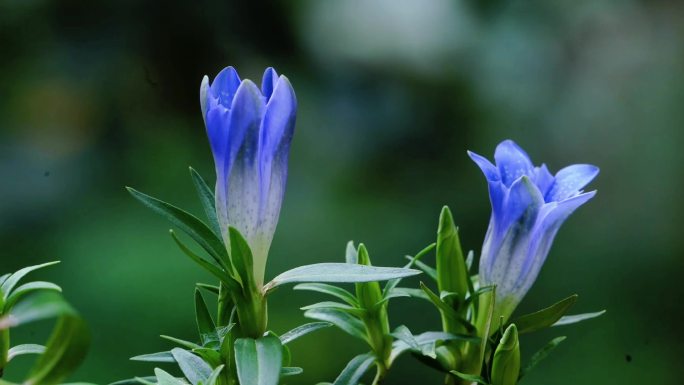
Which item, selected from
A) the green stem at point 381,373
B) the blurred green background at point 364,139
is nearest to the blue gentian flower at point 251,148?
the green stem at point 381,373

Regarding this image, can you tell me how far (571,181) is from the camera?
0.64m

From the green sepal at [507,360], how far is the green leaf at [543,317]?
0.04m

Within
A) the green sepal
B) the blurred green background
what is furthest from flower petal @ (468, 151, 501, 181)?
the blurred green background

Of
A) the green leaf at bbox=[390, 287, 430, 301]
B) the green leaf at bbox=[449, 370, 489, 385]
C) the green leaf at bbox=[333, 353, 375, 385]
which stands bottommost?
the green leaf at bbox=[449, 370, 489, 385]

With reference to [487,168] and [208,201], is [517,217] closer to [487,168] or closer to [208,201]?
[487,168]

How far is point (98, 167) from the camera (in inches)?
72.2

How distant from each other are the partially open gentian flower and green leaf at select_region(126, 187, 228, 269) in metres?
0.19

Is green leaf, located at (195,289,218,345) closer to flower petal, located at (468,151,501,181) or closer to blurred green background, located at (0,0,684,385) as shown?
flower petal, located at (468,151,501,181)

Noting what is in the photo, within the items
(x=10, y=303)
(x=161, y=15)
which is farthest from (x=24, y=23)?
(x=10, y=303)

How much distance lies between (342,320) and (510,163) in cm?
17

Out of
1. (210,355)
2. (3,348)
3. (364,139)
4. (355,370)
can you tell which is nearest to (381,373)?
(355,370)

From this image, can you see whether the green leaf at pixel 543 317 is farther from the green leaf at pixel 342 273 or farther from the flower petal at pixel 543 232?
the green leaf at pixel 342 273

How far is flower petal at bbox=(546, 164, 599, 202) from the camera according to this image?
2.08 ft

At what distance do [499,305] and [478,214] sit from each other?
1203 millimetres
